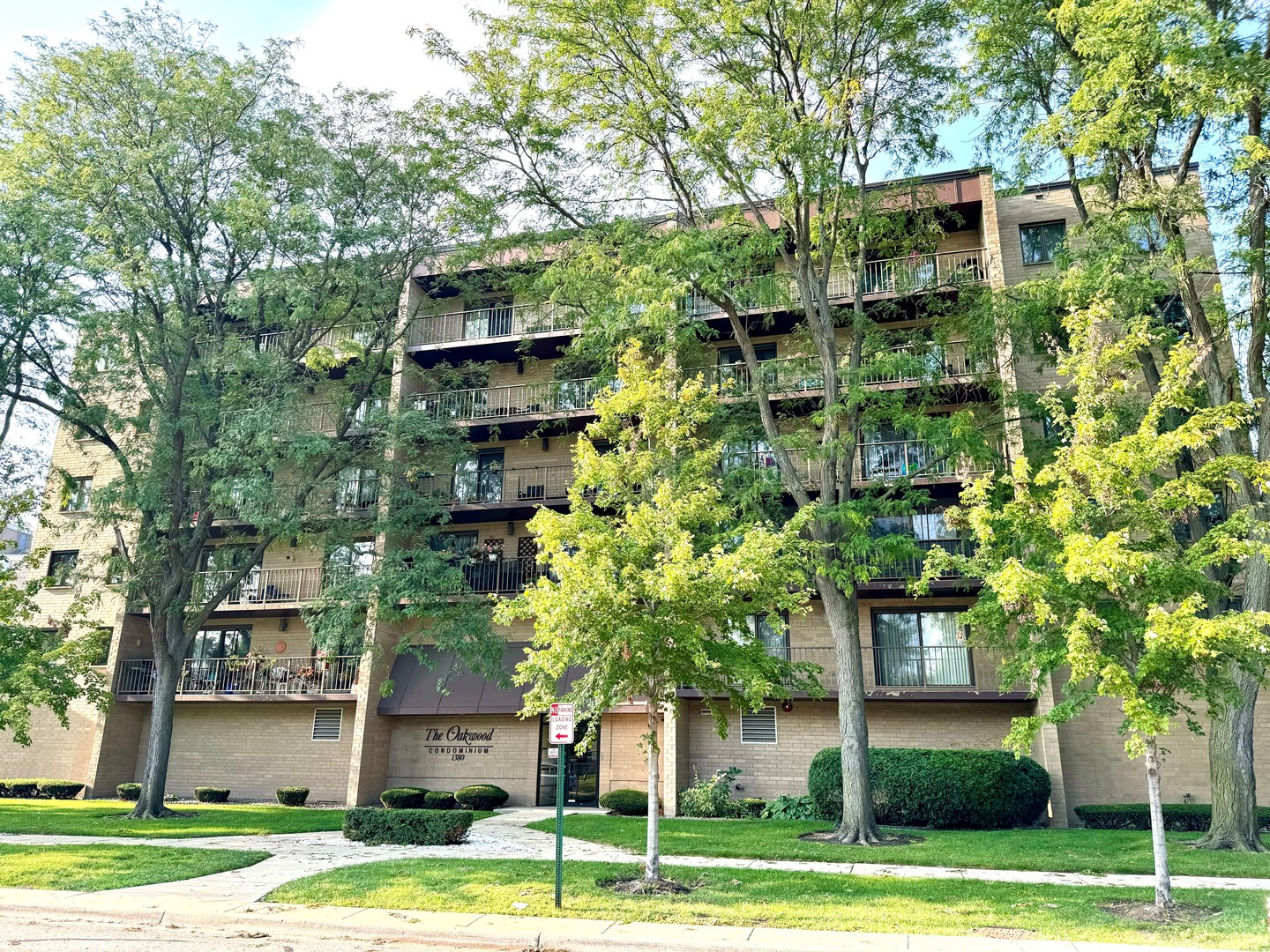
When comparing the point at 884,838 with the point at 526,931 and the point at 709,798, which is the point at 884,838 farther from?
the point at 526,931

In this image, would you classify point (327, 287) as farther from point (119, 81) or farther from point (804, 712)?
point (804, 712)

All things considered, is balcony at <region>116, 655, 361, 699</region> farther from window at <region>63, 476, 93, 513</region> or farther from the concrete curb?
the concrete curb

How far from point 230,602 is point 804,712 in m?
17.0

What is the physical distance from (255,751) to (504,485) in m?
10.8

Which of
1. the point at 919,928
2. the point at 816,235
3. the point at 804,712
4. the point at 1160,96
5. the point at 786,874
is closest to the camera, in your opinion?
the point at 919,928

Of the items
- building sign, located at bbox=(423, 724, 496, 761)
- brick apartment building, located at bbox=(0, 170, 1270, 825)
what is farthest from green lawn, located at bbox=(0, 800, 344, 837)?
building sign, located at bbox=(423, 724, 496, 761)

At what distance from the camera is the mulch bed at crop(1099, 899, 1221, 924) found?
29.7ft

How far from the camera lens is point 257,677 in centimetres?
2569

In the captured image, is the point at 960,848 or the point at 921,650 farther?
the point at 921,650

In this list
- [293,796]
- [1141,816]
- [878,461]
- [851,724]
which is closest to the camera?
[851,724]

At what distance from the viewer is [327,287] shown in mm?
20656

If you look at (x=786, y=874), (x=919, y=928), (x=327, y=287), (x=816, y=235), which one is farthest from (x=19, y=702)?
(x=816, y=235)

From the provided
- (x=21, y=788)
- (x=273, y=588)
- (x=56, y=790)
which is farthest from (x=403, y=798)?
Result: (x=21, y=788)

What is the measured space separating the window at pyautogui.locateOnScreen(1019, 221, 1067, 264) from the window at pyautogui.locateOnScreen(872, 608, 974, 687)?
33.2 feet
